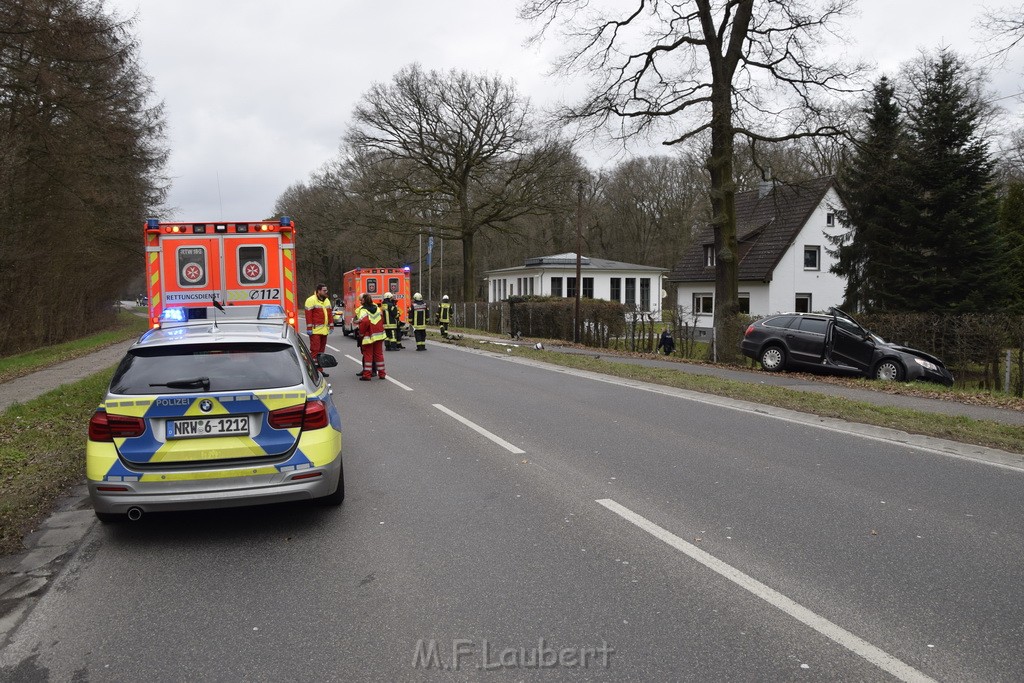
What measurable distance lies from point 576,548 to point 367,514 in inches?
69.2

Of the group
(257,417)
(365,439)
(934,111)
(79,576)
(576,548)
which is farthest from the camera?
(934,111)

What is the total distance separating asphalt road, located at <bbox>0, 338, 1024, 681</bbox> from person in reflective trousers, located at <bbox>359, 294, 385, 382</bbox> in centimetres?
726

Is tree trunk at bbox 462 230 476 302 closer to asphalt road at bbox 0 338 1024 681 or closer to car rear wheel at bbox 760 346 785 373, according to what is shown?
car rear wheel at bbox 760 346 785 373

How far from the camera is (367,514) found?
5852mm

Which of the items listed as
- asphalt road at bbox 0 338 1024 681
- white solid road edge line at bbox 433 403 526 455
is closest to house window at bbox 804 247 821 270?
white solid road edge line at bbox 433 403 526 455

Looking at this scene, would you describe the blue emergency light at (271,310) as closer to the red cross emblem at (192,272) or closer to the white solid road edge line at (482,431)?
the red cross emblem at (192,272)

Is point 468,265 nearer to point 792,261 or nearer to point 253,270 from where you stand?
point 792,261

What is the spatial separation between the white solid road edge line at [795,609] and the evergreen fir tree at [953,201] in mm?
23692

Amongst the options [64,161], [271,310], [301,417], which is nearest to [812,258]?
[64,161]

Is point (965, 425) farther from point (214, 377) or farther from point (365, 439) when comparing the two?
point (214, 377)

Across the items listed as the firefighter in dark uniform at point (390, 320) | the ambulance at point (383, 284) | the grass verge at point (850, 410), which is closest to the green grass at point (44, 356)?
the firefighter in dark uniform at point (390, 320)

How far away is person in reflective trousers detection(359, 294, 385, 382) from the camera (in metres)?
14.9

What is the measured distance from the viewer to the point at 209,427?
5.24m

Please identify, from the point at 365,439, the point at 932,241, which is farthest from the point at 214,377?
the point at 932,241
